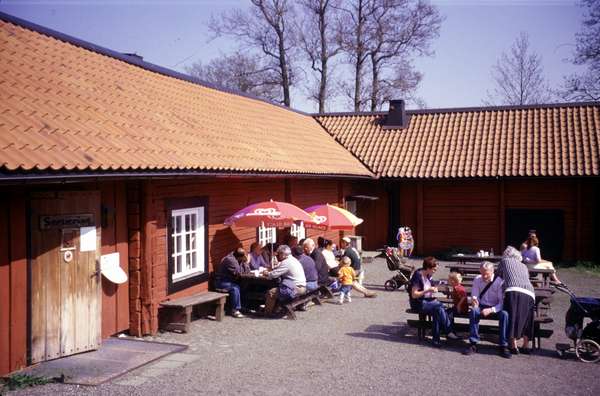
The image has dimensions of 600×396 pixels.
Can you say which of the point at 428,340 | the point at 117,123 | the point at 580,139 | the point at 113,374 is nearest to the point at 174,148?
the point at 117,123

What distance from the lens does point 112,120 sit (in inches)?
375

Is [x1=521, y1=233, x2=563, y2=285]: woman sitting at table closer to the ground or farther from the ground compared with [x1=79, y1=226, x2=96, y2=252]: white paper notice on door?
closer to the ground

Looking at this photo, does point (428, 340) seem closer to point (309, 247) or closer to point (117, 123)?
point (309, 247)

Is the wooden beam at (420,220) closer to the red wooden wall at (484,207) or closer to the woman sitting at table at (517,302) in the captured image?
the red wooden wall at (484,207)

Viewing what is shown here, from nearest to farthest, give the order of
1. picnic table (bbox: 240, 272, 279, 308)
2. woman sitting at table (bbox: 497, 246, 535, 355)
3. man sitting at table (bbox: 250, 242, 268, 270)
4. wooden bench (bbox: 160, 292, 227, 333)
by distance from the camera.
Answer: woman sitting at table (bbox: 497, 246, 535, 355) < wooden bench (bbox: 160, 292, 227, 333) < picnic table (bbox: 240, 272, 279, 308) < man sitting at table (bbox: 250, 242, 268, 270)

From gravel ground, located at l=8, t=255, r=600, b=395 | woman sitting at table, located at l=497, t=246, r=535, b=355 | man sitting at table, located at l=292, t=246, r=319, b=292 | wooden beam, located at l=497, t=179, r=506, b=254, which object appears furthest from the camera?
wooden beam, located at l=497, t=179, r=506, b=254

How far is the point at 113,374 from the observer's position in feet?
23.1

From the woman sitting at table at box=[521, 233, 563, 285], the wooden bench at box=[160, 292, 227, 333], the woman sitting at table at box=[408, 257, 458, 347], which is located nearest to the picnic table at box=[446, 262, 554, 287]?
the woman sitting at table at box=[521, 233, 563, 285]

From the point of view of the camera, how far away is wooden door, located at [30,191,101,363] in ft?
23.9

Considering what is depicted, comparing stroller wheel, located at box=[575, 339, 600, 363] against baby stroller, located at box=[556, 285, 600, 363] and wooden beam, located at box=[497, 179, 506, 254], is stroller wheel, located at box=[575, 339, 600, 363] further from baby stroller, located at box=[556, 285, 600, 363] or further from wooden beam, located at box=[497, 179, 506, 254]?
wooden beam, located at box=[497, 179, 506, 254]

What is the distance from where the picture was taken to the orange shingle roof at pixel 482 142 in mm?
19078

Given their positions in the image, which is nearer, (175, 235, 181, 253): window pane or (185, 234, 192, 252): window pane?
(175, 235, 181, 253): window pane

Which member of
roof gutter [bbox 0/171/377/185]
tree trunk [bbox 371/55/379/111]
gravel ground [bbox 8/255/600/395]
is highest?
tree trunk [bbox 371/55/379/111]

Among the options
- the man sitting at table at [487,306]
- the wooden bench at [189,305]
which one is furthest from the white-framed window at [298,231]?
the man sitting at table at [487,306]
